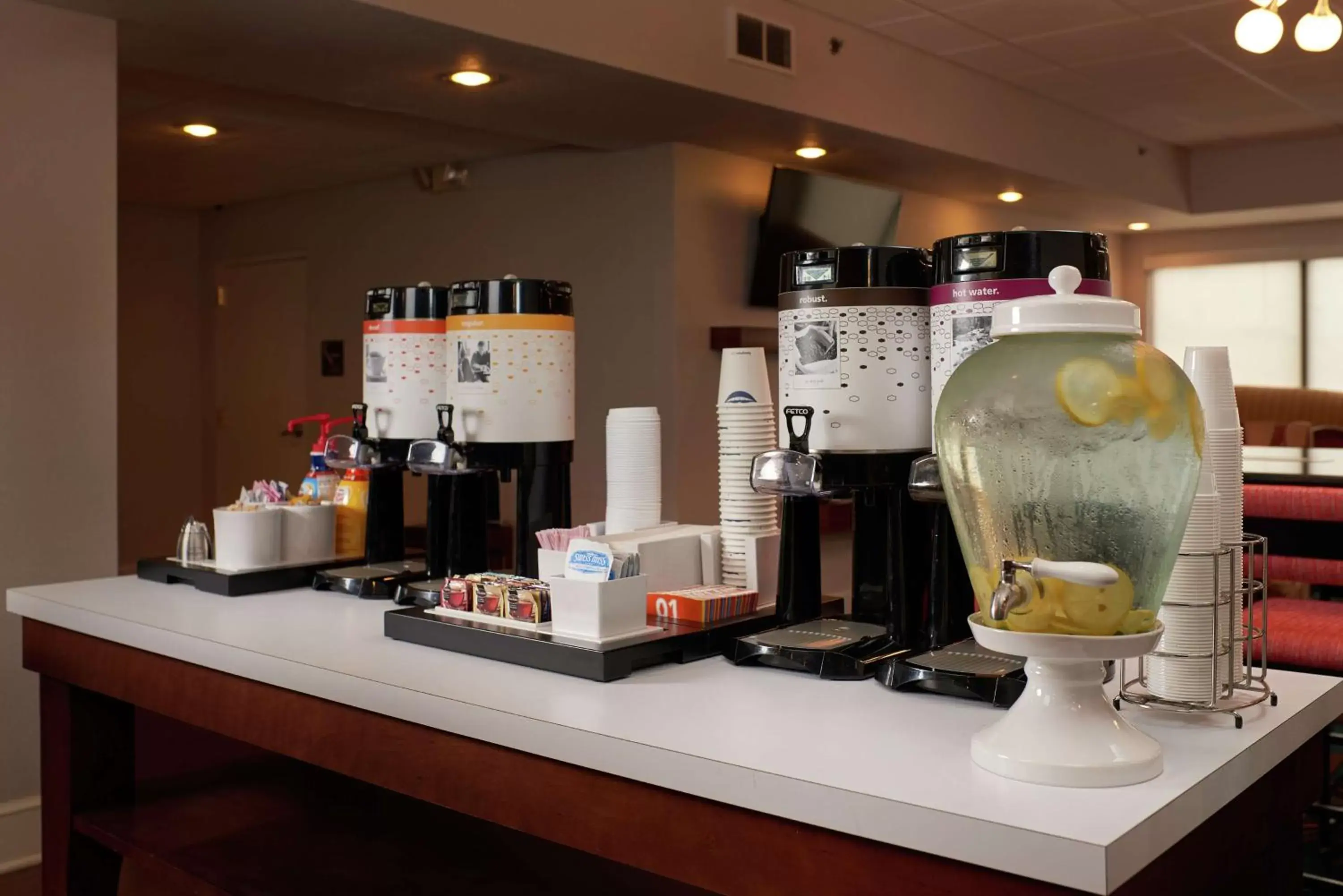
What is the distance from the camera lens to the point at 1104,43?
191 inches

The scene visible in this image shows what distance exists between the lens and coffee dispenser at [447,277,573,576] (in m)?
1.82

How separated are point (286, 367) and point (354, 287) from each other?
0.91 meters

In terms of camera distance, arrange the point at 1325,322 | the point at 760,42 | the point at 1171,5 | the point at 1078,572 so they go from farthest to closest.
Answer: the point at 1325,322 → the point at 1171,5 → the point at 760,42 → the point at 1078,572

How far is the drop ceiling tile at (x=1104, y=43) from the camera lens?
4637 millimetres

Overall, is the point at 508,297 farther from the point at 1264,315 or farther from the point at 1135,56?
the point at 1264,315

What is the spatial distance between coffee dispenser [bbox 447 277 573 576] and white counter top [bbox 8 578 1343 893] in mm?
319

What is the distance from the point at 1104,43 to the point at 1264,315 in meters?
3.86

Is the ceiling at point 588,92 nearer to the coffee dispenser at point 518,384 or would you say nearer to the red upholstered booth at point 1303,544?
the coffee dispenser at point 518,384

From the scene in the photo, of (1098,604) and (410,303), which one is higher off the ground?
(410,303)

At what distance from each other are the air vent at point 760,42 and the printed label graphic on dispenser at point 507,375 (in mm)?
2579

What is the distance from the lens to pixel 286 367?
703 centimetres

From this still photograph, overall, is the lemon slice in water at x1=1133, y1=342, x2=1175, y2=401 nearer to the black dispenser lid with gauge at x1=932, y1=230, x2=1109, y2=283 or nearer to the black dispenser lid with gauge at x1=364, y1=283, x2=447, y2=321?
the black dispenser lid with gauge at x1=932, y1=230, x2=1109, y2=283

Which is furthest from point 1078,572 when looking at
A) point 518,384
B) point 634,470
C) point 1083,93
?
point 1083,93

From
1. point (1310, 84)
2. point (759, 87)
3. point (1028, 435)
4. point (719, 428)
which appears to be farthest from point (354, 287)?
point (1028, 435)
